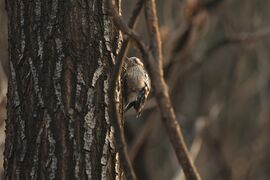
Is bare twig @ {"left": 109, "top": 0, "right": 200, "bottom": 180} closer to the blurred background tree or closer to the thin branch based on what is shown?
the thin branch

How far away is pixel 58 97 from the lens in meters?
2.17

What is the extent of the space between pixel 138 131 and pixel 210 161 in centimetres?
232

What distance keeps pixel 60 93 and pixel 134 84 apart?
653 millimetres

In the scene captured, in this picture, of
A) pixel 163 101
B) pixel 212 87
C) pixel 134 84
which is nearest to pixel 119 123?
pixel 163 101

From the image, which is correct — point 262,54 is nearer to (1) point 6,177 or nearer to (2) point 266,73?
(2) point 266,73

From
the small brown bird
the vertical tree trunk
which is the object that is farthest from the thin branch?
the small brown bird

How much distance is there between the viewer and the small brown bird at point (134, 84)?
9.09 feet

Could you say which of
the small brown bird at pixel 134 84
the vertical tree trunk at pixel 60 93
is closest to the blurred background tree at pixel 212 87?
the small brown bird at pixel 134 84

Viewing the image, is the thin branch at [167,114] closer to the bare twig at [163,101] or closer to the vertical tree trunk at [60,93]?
the bare twig at [163,101]

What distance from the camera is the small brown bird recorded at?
277 cm

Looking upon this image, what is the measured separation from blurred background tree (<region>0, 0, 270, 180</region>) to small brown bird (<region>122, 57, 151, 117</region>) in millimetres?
1474

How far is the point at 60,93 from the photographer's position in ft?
7.13

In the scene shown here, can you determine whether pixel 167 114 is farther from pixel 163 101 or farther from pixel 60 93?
pixel 60 93

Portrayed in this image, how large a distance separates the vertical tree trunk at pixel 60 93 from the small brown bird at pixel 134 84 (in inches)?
21.0
